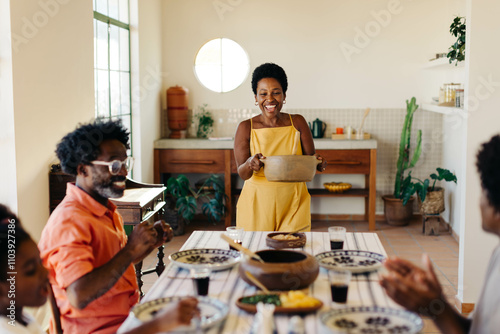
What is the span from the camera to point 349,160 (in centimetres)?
629

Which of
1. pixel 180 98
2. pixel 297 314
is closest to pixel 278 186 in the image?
pixel 297 314

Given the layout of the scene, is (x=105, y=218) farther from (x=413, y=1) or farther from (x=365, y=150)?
(x=413, y=1)

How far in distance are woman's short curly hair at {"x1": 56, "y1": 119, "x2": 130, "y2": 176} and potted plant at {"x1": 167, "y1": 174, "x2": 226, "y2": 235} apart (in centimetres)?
Answer: 365

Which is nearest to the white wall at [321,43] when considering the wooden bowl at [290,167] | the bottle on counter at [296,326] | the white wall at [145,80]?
the white wall at [145,80]

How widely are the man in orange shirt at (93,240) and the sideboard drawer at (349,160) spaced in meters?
4.12

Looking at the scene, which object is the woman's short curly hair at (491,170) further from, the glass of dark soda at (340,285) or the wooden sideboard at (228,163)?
the wooden sideboard at (228,163)

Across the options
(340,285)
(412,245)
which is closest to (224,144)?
(412,245)

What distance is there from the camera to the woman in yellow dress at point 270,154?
327 centimetres

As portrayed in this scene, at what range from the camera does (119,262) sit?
2027mm

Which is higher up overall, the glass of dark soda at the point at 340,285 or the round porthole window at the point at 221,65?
the round porthole window at the point at 221,65

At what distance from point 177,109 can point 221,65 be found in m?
0.73

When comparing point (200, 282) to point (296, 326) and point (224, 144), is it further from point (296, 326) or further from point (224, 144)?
point (224, 144)

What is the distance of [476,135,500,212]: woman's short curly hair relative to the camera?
1674mm

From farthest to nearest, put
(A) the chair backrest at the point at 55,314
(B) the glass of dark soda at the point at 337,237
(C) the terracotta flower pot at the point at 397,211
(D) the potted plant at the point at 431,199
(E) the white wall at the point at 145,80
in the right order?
(C) the terracotta flower pot at the point at 397,211 < (D) the potted plant at the point at 431,199 < (E) the white wall at the point at 145,80 < (B) the glass of dark soda at the point at 337,237 < (A) the chair backrest at the point at 55,314
